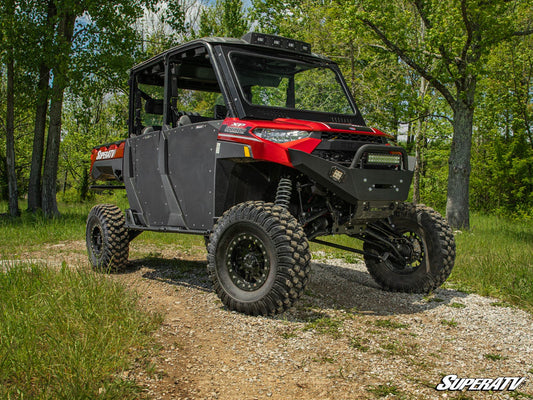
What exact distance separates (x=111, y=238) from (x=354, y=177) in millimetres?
3843

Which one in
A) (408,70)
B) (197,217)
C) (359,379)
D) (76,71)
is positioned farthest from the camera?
(408,70)

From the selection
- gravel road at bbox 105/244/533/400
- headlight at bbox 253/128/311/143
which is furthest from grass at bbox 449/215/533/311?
headlight at bbox 253/128/311/143

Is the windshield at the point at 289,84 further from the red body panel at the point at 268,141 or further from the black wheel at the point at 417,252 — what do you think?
the black wheel at the point at 417,252

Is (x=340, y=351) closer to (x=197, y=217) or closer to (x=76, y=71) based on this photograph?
(x=197, y=217)

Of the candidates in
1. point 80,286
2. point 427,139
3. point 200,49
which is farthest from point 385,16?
point 427,139

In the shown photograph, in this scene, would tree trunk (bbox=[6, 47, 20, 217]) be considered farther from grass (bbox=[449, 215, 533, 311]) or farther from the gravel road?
grass (bbox=[449, 215, 533, 311])

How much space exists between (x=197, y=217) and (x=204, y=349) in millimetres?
2100

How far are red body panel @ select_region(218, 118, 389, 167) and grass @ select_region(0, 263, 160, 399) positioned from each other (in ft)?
5.71

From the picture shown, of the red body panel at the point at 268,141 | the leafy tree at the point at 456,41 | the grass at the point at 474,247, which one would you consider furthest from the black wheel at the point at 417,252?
the leafy tree at the point at 456,41

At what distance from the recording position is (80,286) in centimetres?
471

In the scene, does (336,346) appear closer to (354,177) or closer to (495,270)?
(354,177)

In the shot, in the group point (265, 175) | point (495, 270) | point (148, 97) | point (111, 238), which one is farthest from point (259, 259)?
point (495, 270)

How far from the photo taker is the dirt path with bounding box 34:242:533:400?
324cm

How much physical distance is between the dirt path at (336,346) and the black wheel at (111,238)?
3.95 ft
